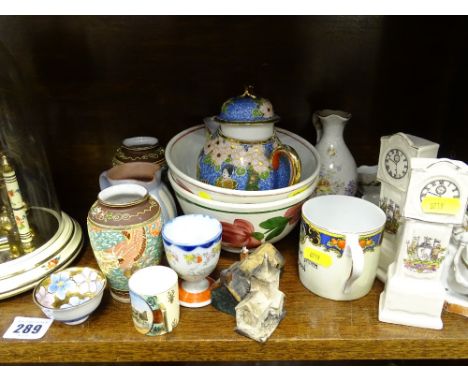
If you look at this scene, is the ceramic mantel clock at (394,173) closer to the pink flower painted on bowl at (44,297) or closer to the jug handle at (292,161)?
the jug handle at (292,161)

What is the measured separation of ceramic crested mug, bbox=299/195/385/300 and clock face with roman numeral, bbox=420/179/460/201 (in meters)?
0.09

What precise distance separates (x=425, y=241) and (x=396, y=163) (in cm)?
13

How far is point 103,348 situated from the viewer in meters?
0.56

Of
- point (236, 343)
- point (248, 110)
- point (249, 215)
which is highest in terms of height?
point (248, 110)

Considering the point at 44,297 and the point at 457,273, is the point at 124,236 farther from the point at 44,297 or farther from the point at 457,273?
the point at 457,273

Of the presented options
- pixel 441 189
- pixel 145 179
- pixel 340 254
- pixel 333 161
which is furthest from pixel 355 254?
pixel 145 179

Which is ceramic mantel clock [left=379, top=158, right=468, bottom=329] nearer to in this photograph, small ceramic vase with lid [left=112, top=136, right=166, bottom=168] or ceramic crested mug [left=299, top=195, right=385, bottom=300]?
ceramic crested mug [left=299, top=195, right=385, bottom=300]

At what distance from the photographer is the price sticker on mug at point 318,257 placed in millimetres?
602

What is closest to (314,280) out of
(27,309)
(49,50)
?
(27,309)

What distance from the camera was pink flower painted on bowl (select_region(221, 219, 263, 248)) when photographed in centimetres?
66

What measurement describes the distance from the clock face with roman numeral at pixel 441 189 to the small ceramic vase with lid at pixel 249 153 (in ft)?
0.66

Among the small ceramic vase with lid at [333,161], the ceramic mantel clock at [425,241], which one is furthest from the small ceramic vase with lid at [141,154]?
the ceramic mantel clock at [425,241]

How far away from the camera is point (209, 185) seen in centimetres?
A: 64

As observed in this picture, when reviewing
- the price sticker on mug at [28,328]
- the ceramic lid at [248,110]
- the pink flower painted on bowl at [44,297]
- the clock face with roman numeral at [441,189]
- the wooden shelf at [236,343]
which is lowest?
the wooden shelf at [236,343]
